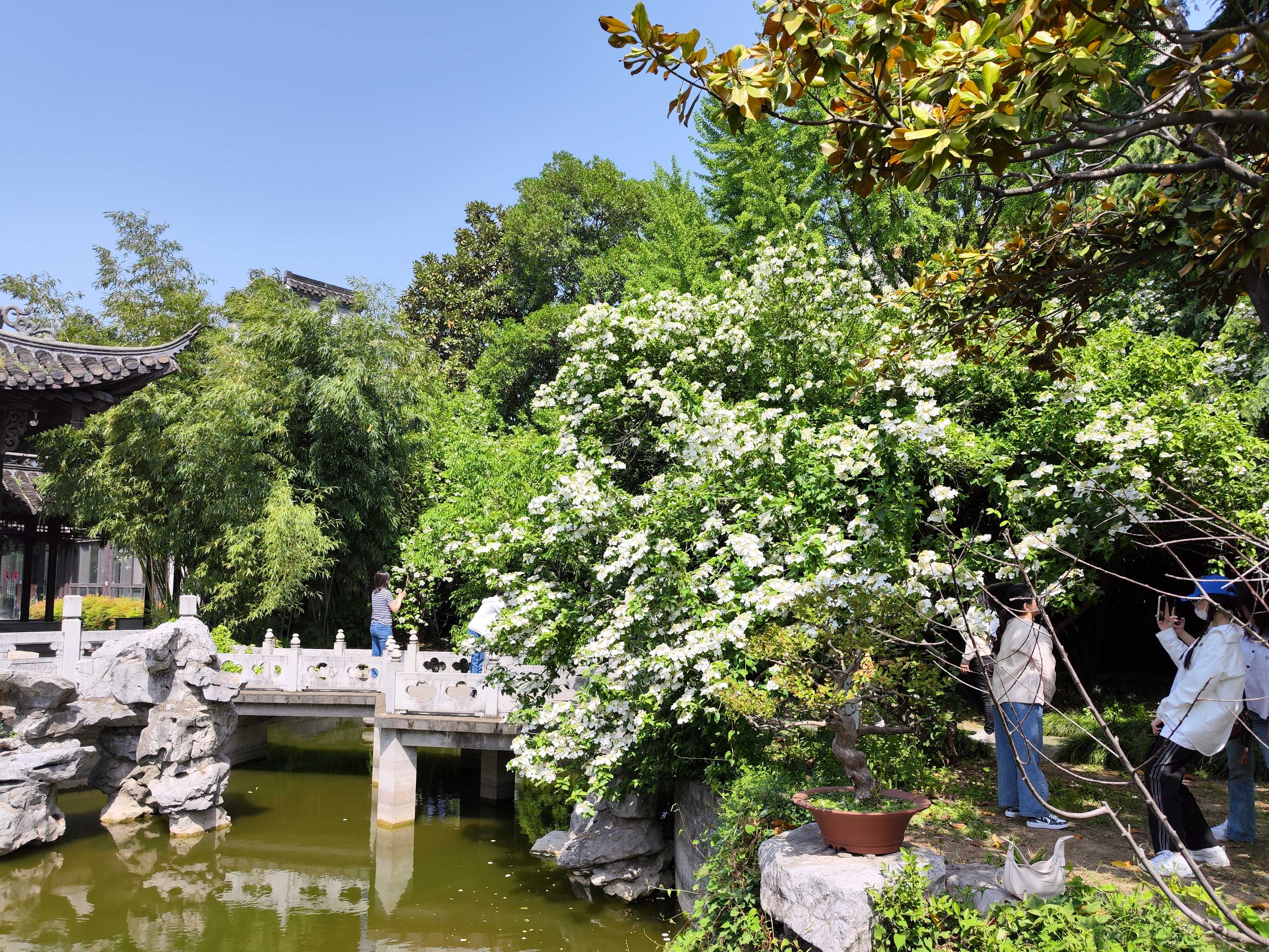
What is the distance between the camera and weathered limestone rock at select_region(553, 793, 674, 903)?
8266mm

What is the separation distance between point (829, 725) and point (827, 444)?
2.33 metres

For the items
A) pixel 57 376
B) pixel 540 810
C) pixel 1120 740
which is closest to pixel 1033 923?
pixel 1120 740

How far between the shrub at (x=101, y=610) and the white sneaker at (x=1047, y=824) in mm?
17966

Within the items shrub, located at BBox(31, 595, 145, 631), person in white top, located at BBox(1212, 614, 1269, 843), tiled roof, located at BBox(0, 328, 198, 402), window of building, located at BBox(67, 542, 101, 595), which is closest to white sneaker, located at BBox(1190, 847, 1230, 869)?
person in white top, located at BBox(1212, 614, 1269, 843)

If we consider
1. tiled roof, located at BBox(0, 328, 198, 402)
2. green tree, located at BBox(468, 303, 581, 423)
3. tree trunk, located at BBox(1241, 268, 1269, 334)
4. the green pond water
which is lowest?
the green pond water

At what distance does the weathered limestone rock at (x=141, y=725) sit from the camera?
32.6 ft

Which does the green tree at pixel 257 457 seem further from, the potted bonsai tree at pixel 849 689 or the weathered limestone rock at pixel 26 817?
the potted bonsai tree at pixel 849 689

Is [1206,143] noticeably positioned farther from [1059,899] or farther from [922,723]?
[922,723]

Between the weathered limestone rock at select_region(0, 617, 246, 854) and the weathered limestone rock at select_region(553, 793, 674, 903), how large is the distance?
17.8 ft

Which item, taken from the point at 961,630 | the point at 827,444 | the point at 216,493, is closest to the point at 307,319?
the point at 216,493

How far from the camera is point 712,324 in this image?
8.70 m

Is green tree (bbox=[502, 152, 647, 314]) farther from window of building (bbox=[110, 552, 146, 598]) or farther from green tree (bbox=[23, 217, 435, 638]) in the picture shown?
window of building (bbox=[110, 552, 146, 598])

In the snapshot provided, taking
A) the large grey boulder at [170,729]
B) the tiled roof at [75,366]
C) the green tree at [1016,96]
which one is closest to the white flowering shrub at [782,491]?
the green tree at [1016,96]

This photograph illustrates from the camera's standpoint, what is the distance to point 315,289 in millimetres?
26344
